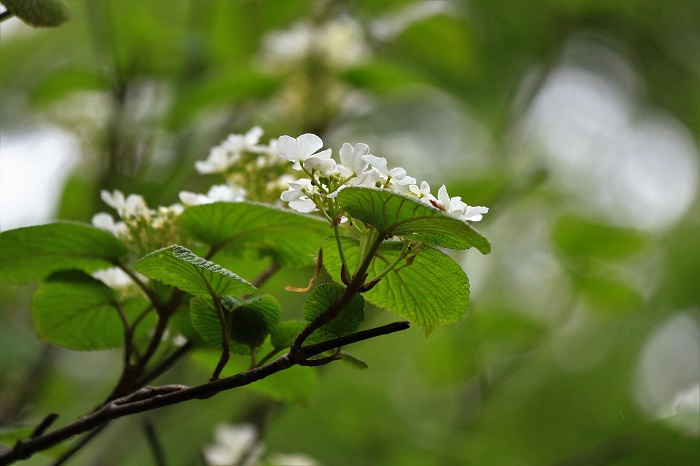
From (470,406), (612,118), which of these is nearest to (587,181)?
(612,118)

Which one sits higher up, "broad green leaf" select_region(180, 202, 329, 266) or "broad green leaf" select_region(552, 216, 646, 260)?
"broad green leaf" select_region(180, 202, 329, 266)

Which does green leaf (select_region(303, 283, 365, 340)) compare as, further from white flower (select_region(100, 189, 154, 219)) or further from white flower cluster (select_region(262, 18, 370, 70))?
white flower cluster (select_region(262, 18, 370, 70))

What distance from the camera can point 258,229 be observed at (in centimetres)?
63

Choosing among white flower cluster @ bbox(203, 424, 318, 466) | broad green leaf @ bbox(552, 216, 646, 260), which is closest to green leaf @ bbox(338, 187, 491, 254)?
white flower cluster @ bbox(203, 424, 318, 466)

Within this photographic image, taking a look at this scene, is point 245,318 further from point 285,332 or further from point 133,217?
point 133,217

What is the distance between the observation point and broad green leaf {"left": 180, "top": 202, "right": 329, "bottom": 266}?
595 millimetres

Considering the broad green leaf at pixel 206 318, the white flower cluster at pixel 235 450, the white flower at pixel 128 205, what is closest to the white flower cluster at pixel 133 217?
the white flower at pixel 128 205

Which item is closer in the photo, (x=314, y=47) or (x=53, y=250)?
(x=53, y=250)

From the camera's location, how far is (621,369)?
2.37 m

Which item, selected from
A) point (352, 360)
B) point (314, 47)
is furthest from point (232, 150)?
point (314, 47)

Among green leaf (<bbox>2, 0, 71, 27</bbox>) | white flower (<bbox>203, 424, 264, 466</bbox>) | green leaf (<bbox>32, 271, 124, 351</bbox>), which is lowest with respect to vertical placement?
white flower (<bbox>203, 424, 264, 466</bbox>)

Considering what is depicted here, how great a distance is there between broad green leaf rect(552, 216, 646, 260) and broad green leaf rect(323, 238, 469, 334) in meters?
0.80

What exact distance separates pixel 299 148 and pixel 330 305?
0.11m

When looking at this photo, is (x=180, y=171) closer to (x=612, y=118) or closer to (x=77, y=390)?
(x=77, y=390)
